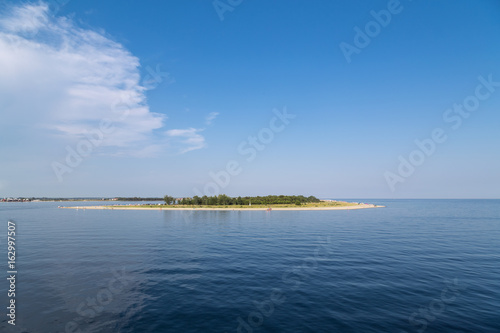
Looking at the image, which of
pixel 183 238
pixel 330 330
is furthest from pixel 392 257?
pixel 183 238

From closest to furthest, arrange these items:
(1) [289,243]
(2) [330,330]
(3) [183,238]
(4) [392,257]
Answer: (2) [330,330]
(4) [392,257]
(1) [289,243]
(3) [183,238]

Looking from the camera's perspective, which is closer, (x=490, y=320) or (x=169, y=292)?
(x=490, y=320)

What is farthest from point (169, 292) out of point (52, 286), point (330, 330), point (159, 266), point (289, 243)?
point (289, 243)

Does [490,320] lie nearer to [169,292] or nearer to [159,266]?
[169,292]

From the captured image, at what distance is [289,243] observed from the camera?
50625 millimetres

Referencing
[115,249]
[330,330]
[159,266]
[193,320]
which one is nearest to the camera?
[330,330]

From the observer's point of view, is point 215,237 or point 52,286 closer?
point 52,286

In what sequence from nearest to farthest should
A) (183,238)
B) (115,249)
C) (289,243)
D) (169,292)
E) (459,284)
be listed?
(169,292) → (459,284) → (115,249) → (289,243) → (183,238)

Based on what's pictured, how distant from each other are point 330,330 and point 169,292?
51.5 ft

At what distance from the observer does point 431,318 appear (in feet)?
64.9

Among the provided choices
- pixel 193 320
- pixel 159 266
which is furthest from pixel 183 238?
pixel 193 320

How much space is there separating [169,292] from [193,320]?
6648mm

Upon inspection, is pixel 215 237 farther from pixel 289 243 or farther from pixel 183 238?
pixel 289 243

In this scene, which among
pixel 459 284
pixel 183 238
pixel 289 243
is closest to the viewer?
pixel 459 284
